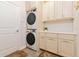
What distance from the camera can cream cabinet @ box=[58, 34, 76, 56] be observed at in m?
2.86

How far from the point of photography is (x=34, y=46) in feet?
14.3

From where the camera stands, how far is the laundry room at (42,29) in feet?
9.98

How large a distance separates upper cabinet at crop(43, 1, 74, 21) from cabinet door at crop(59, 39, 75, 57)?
0.75 meters

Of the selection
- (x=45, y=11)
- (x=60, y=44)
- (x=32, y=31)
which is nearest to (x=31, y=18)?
(x=32, y=31)

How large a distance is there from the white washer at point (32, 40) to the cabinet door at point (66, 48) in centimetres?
122

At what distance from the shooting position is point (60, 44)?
3279 millimetres

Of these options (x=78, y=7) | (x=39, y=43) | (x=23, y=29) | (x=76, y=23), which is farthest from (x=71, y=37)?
(x=23, y=29)

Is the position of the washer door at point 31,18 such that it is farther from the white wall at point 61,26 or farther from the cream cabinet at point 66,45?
the cream cabinet at point 66,45

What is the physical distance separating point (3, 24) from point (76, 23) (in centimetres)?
207

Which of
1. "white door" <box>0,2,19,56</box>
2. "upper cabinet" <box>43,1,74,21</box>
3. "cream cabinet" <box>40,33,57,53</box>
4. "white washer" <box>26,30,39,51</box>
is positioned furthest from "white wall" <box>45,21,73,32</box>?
"white door" <box>0,2,19,56</box>

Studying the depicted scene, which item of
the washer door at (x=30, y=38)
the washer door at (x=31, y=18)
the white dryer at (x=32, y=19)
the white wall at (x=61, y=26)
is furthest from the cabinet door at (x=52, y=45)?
the washer door at (x=31, y=18)

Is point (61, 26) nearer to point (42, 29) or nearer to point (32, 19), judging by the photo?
point (42, 29)

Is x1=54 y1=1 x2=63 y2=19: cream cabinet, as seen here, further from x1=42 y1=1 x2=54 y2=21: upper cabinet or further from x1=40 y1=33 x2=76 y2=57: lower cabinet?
x1=40 y1=33 x2=76 y2=57: lower cabinet

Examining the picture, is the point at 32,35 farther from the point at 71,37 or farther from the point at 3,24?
the point at 71,37
